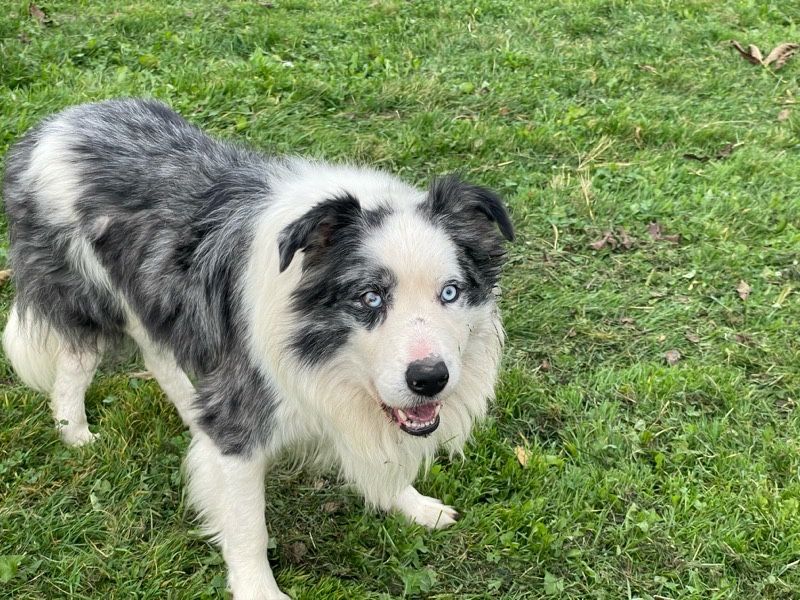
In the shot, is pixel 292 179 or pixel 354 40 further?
pixel 354 40

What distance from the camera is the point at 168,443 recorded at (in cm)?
380

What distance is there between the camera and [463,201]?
2854 mm

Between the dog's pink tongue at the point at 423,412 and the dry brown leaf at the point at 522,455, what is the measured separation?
1097 mm

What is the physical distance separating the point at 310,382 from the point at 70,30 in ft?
17.7

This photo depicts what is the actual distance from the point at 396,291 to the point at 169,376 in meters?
1.65

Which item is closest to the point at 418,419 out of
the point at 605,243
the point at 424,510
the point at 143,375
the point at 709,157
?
the point at 424,510

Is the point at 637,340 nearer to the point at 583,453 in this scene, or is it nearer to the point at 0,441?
the point at 583,453

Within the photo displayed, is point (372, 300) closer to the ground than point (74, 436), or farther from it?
farther from it

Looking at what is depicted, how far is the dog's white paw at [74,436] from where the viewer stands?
3.74m

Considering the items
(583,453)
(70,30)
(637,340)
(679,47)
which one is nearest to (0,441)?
(583,453)

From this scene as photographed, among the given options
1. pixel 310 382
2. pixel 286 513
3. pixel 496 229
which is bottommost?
pixel 286 513

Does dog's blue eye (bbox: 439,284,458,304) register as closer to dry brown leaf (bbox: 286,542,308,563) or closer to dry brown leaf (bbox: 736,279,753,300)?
dry brown leaf (bbox: 286,542,308,563)

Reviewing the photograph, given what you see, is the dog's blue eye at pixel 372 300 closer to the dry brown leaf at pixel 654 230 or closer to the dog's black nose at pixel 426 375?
the dog's black nose at pixel 426 375

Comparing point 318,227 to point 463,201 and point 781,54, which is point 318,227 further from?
point 781,54
